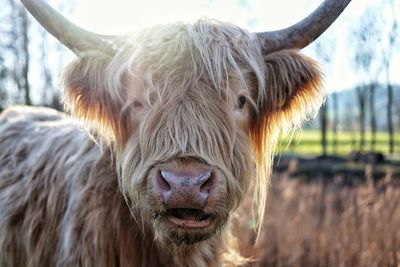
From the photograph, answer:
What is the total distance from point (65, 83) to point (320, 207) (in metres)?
5.08

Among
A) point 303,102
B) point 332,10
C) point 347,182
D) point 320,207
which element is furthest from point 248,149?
point 347,182

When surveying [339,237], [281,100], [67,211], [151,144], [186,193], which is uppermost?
[281,100]

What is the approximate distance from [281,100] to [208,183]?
939 mm

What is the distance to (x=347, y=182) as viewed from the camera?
416 inches

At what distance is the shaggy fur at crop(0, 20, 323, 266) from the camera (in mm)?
2189

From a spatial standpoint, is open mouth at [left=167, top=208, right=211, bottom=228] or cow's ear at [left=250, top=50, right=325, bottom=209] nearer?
open mouth at [left=167, top=208, right=211, bottom=228]

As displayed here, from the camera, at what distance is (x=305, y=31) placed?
2.61m

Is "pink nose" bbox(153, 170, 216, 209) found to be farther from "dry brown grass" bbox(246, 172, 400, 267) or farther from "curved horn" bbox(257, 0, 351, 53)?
"dry brown grass" bbox(246, 172, 400, 267)

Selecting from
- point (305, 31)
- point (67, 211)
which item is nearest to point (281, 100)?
point (305, 31)

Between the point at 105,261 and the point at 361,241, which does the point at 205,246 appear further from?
the point at 361,241

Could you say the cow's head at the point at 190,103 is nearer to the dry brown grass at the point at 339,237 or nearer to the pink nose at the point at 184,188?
the pink nose at the point at 184,188

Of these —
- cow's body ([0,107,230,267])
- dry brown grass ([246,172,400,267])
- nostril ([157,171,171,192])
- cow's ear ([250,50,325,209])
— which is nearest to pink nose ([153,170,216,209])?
nostril ([157,171,171,192])

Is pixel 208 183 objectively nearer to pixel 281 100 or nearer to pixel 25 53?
pixel 281 100

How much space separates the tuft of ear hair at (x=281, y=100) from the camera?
2654mm
